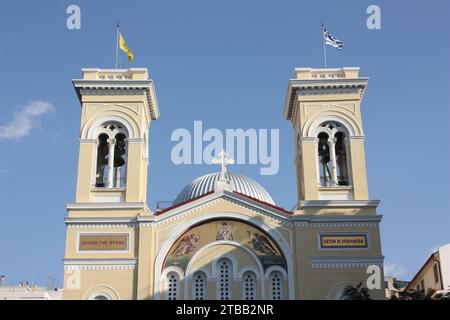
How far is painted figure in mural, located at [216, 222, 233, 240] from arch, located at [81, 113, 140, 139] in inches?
269

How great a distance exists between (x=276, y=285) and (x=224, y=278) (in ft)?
8.59

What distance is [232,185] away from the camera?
1795 inches

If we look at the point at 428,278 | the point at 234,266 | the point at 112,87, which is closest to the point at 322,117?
the point at 234,266

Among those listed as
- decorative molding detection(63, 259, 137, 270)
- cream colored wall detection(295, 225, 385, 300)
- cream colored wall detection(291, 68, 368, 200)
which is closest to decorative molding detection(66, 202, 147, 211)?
decorative molding detection(63, 259, 137, 270)

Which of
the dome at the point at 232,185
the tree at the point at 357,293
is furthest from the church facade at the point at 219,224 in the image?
the dome at the point at 232,185

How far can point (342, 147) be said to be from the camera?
3975 cm

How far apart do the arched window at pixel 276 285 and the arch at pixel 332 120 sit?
25.4 feet

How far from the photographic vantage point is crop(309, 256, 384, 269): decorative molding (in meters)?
35.6

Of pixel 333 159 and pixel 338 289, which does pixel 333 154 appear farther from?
pixel 338 289

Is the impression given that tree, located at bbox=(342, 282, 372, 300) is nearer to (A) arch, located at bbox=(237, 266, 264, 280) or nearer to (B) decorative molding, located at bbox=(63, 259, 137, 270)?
(A) arch, located at bbox=(237, 266, 264, 280)

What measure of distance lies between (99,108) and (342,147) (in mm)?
13498

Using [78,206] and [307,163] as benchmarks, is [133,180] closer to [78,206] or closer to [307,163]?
[78,206]
